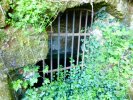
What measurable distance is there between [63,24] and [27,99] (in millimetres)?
1450

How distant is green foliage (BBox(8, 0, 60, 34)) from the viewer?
100 inches

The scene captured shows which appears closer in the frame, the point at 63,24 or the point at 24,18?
the point at 24,18

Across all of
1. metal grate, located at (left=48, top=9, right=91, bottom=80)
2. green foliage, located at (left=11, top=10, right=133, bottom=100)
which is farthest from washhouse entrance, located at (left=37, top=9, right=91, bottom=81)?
green foliage, located at (left=11, top=10, right=133, bottom=100)

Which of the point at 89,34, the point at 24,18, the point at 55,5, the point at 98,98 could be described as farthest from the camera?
the point at 89,34

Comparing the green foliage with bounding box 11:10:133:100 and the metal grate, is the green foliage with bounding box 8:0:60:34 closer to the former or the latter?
the metal grate

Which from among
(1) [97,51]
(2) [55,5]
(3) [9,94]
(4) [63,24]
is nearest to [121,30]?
(1) [97,51]

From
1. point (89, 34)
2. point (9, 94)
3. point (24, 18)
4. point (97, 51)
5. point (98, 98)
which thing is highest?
point (24, 18)

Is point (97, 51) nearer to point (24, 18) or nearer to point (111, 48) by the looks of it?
point (111, 48)

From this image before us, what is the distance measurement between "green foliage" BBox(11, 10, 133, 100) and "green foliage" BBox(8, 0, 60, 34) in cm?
97

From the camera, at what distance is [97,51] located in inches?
140

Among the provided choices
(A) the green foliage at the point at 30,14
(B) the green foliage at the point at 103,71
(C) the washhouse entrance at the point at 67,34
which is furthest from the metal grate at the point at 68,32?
(A) the green foliage at the point at 30,14

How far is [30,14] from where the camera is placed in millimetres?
2570

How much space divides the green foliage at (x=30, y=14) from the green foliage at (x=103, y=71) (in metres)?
0.97

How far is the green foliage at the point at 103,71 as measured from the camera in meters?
3.32
